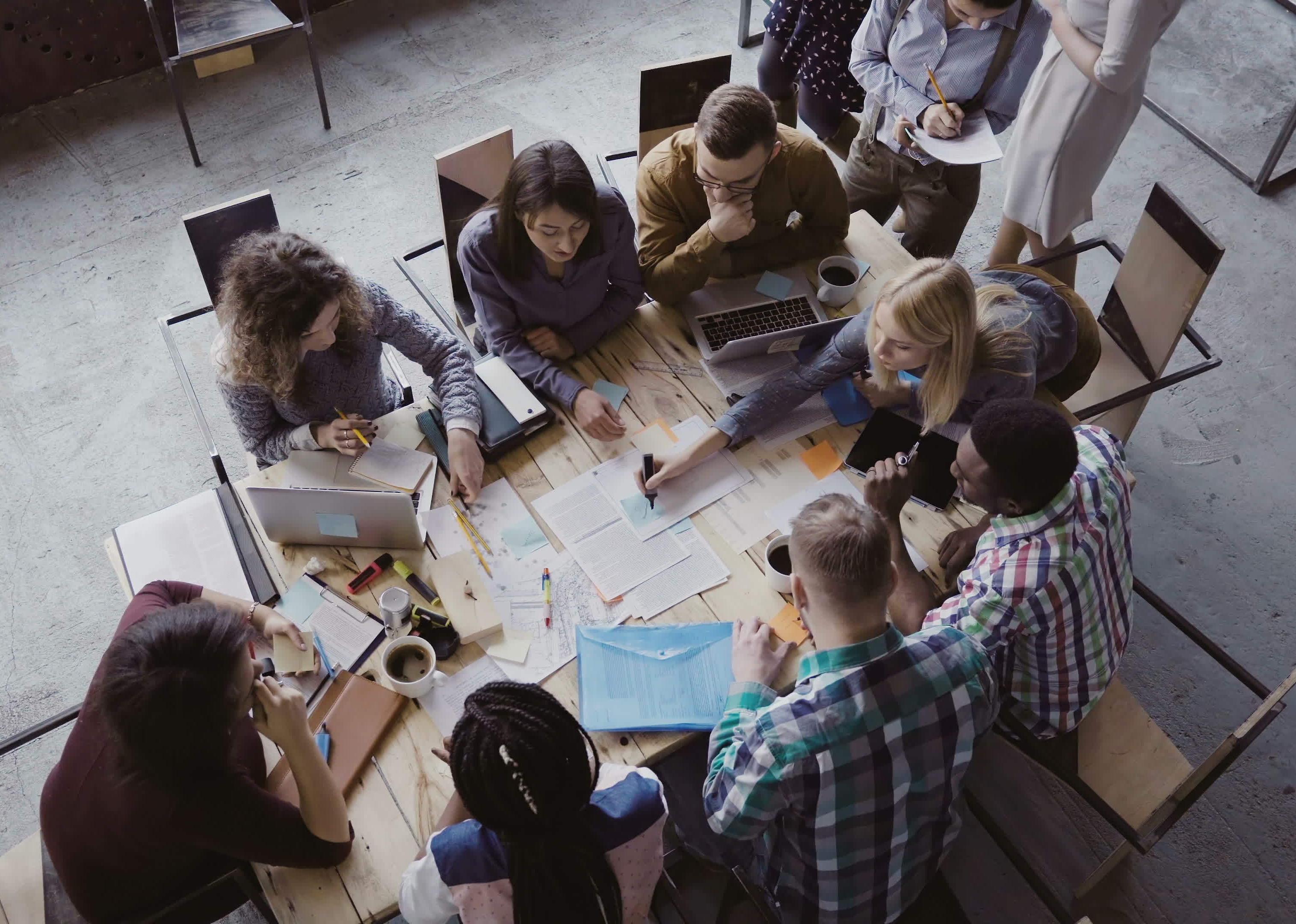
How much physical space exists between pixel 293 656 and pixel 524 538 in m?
Result: 0.54

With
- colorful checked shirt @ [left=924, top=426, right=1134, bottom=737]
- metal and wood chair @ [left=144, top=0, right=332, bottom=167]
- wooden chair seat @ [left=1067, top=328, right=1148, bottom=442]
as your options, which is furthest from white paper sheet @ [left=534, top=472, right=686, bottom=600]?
metal and wood chair @ [left=144, top=0, right=332, bottom=167]

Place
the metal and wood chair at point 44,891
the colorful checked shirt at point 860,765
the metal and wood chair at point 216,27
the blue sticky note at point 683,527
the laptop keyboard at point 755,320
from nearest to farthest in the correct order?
the colorful checked shirt at point 860,765, the metal and wood chair at point 44,891, the blue sticky note at point 683,527, the laptop keyboard at point 755,320, the metal and wood chair at point 216,27

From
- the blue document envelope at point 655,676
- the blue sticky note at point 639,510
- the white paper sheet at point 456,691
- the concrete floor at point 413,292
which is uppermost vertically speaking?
the blue sticky note at point 639,510

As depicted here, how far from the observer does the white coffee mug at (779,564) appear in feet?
6.97

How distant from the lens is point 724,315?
2.66 meters

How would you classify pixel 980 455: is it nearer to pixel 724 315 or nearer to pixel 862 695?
pixel 862 695

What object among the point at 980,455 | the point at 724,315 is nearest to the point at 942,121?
the point at 724,315

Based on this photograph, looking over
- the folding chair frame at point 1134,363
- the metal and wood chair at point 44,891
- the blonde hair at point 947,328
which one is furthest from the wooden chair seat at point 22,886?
the folding chair frame at point 1134,363

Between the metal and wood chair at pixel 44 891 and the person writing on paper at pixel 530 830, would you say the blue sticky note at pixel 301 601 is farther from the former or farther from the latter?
the person writing on paper at pixel 530 830

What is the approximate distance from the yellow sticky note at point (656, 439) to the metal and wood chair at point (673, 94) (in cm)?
93

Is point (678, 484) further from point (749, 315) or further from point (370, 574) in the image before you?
point (370, 574)

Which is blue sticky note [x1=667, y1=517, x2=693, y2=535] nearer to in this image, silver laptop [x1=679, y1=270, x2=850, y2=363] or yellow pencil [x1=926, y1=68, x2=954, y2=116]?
silver laptop [x1=679, y1=270, x2=850, y2=363]

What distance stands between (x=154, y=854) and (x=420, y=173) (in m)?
3.15

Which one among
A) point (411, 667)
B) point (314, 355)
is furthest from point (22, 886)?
point (314, 355)
